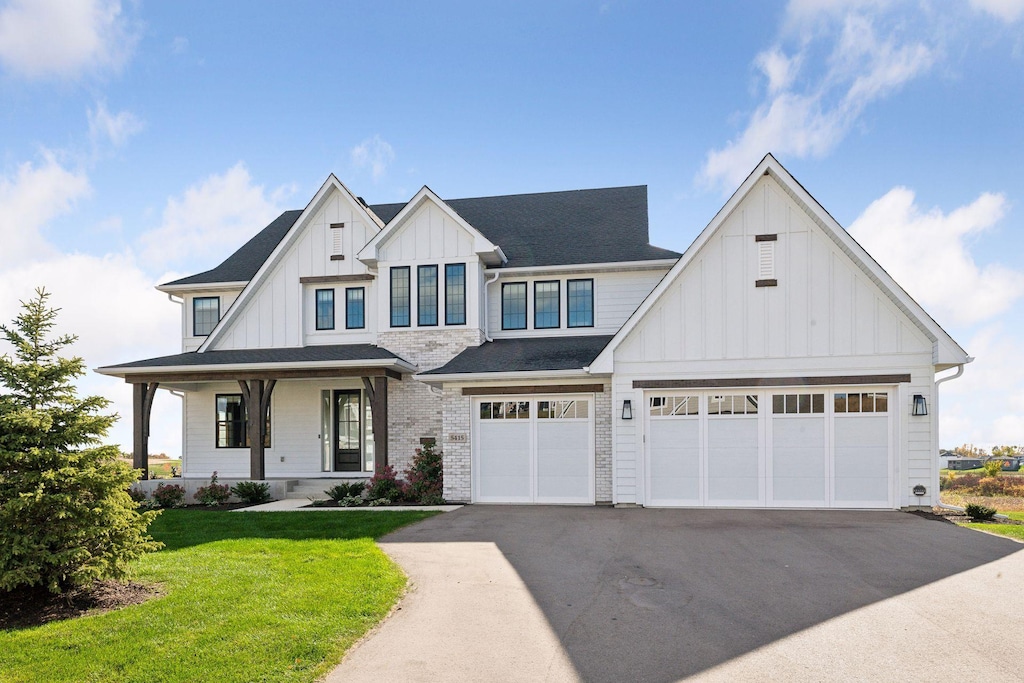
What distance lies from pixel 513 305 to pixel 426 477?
5458 mm

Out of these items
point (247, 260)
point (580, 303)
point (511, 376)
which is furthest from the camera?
point (247, 260)

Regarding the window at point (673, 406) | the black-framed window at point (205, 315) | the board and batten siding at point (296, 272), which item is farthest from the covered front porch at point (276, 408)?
the window at point (673, 406)

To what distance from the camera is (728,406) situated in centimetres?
1440

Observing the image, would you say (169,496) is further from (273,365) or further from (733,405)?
(733,405)

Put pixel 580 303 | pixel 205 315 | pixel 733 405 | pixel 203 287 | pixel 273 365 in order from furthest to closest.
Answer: pixel 205 315 < pixel 203 287 < pixel 580 303 < pixel 273 365 < pixel 733 405

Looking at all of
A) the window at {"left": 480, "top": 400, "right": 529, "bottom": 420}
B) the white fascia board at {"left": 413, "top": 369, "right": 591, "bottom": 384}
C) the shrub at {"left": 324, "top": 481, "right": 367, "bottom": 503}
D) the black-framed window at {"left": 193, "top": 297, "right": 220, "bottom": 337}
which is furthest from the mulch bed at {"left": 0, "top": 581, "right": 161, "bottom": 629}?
the black-framed window at {"left": 193, "top": 297, "right": 220, "bottom": 337}

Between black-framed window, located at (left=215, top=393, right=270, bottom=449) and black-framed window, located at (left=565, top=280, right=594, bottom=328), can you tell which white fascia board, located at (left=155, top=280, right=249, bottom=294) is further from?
black-framed window, located at (left=565, top=280, right=594, bottom=328)

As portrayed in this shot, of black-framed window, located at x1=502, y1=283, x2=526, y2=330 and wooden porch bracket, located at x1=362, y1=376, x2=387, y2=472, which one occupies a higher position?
black-framed window, located at x1=502, y1=283, x2=526, y2=330

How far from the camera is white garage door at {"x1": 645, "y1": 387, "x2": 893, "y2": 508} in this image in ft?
45.6

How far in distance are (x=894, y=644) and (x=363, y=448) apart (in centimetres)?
1548

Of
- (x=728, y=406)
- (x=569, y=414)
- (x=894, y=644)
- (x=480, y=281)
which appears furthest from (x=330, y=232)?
(x=894, y=644)

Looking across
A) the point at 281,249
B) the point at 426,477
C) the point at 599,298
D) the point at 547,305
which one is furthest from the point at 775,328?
the point at 281,249

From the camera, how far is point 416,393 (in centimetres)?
1838

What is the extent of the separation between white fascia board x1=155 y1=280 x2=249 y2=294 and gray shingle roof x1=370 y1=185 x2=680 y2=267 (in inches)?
194
